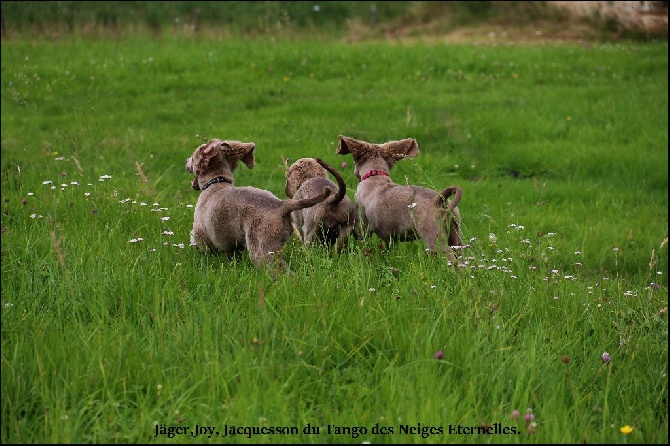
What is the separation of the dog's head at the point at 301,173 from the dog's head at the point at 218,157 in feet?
1.66

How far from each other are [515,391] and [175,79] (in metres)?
15.2

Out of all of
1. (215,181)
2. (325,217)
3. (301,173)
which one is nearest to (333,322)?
(325,217)

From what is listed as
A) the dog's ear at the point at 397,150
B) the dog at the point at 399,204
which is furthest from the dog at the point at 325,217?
the dog's ear at the point at 397,150

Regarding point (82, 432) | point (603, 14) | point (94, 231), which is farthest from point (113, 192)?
point (603, 14)

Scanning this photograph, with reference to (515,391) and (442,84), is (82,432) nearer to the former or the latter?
(515,391)

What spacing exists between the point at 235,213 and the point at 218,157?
0.87 meters

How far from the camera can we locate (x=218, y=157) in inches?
265

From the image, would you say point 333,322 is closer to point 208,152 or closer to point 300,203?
point 300,203

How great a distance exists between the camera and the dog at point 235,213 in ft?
19.1

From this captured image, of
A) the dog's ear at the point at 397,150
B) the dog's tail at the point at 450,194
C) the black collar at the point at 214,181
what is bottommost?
the dog's tail at the point at 450,194

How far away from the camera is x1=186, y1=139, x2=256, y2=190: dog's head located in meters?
6.63

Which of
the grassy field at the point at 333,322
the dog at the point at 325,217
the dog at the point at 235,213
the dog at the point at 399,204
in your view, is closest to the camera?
the grassy field at the point at 333,322

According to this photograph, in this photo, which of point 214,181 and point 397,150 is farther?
point 397,150

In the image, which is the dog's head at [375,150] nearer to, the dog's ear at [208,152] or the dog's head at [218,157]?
the dog's head at [218,157]
